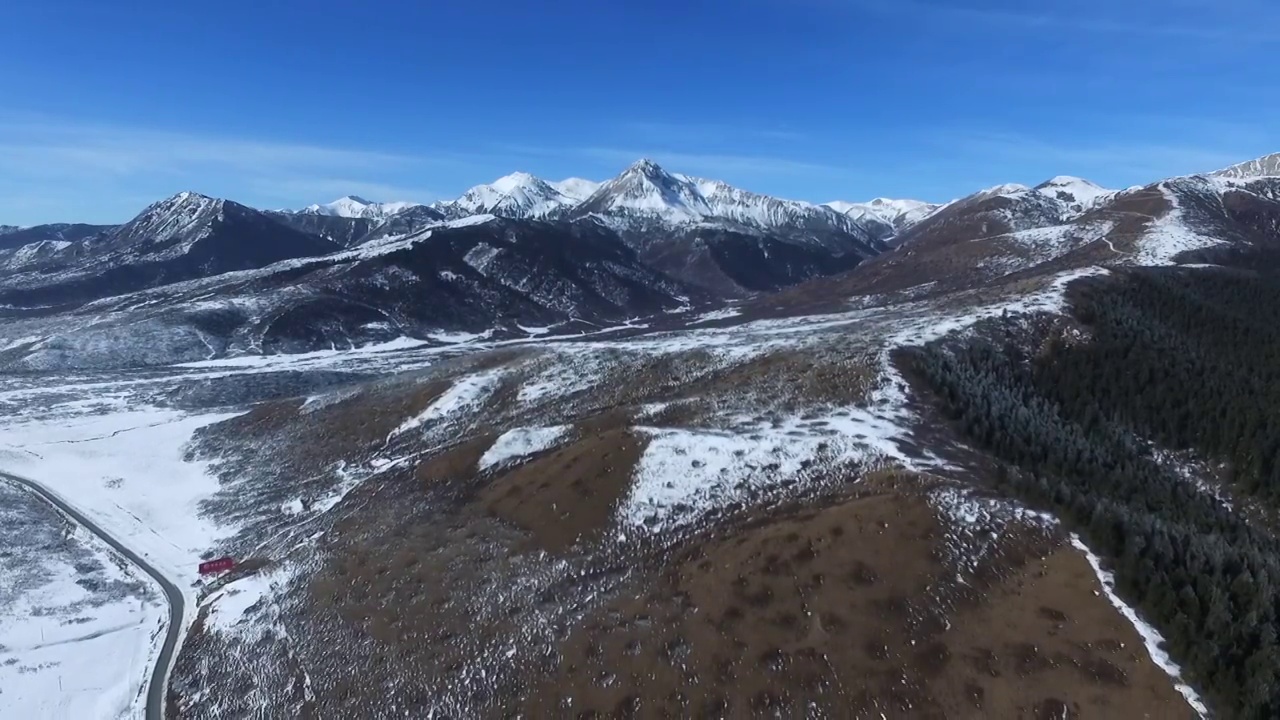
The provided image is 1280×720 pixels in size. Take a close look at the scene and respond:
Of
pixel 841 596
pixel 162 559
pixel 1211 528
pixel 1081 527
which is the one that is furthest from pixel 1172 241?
pixel 162 559

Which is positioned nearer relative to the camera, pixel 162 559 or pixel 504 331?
pixel 162 559

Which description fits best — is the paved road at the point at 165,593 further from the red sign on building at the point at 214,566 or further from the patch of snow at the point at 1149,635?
the patch of snow at the point at 1149,635

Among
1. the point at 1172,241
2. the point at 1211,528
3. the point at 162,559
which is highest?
the point at 1172,241

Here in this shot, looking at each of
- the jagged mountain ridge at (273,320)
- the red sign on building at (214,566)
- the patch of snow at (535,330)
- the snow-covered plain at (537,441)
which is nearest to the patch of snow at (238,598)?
the snow-covered plain at (537,441)

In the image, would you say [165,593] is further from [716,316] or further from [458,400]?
[716,316]

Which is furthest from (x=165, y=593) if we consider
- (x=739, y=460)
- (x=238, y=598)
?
(x=739, y=460)

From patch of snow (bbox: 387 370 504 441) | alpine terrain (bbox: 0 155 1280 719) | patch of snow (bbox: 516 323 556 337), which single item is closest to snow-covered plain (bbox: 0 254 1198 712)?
patch of snow (bbox: 387 370 504 441)

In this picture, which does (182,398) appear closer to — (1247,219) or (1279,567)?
(1279,567)
